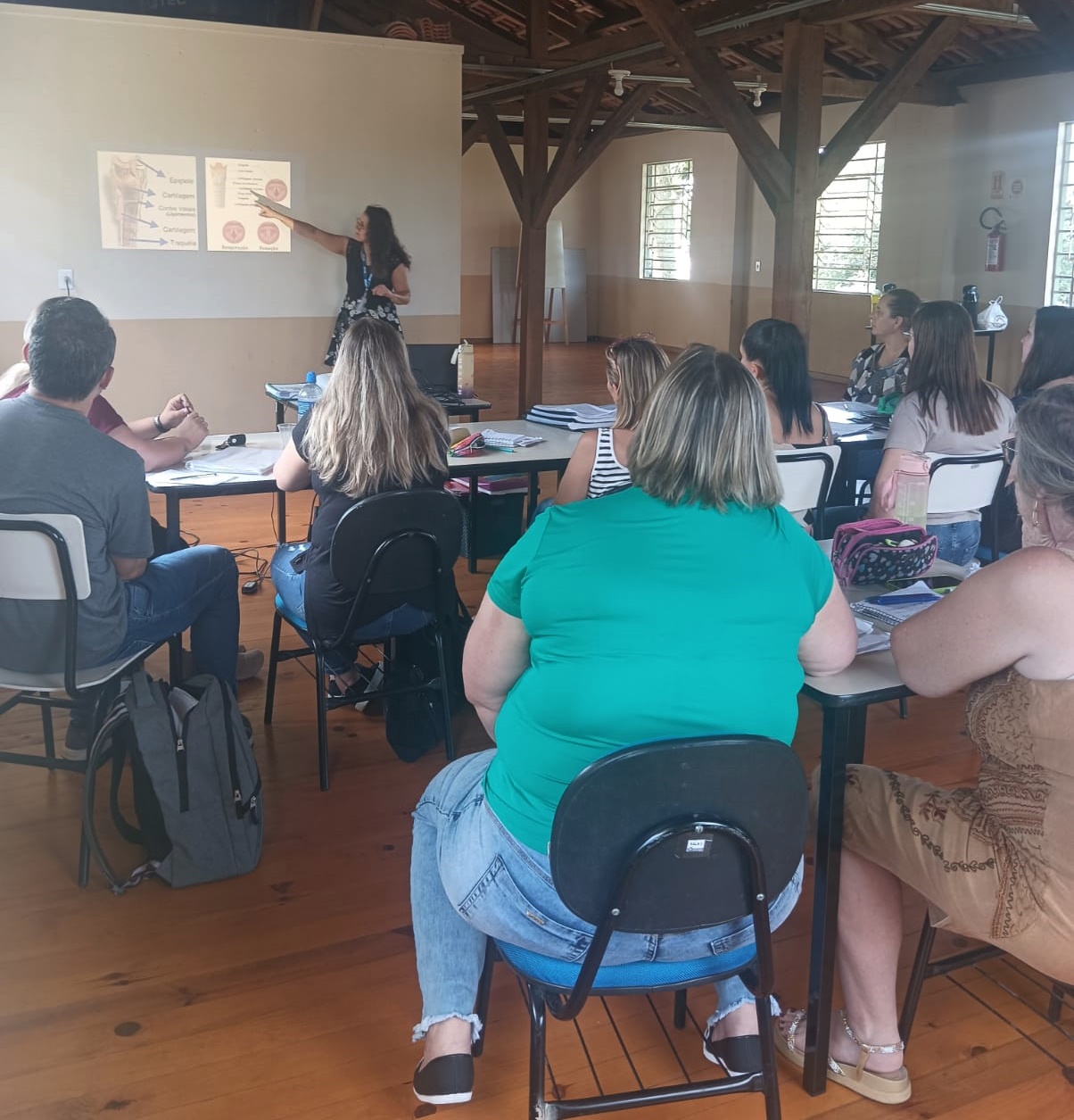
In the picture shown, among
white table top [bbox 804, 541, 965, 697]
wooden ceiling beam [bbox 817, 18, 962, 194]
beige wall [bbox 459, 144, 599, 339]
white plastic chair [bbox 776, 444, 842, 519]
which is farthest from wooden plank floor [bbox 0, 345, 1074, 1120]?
beige wall [bbox 459, 144, 599, 339]

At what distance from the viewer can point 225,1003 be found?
2051mm

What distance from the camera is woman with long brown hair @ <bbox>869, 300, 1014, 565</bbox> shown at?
3387 millimetres

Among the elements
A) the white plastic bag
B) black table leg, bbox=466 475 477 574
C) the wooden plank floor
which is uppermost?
the white plastic bag

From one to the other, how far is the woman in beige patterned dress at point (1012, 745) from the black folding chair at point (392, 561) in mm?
1306

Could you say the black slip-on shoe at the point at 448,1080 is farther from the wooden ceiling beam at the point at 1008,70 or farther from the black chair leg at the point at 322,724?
the wooden ceiling beam at the point at 1008,70

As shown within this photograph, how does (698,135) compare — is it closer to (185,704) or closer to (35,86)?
(35,86)

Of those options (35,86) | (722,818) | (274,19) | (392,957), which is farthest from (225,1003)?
(274,19)

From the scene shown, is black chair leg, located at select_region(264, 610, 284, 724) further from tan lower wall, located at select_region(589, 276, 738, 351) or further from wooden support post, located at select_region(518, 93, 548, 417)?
tan lower wall, located at select_region(589, 276, 738, 351)

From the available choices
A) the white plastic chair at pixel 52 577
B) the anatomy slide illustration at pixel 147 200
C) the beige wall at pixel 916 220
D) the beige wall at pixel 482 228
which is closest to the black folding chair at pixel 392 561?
the white plastic chair at pixel 52 577

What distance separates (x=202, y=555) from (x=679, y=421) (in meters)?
1.70

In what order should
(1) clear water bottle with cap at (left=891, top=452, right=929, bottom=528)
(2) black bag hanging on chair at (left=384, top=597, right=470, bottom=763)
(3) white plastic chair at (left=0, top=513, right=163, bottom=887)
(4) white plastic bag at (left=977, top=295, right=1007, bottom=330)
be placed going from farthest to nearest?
(4) white plastic bag at (left=977, top=295, right=1007, bottom=330)
(2) black bag hanging on chair at (left=384, top=597, right=470, bottom=763)
(1) clear water bottle with cap at (left=891, top=452, right=929, bottom=528)
(3) white plastic chair at (left=0, top=513, right=163, bottom=887)

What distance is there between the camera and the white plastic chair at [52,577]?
7.26 ft

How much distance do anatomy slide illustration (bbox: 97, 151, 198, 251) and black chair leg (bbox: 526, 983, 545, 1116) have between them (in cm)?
588

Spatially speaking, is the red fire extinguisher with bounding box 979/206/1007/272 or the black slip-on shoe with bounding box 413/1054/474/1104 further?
the red fire extinguisher with bounding box 979/206/1007/272
